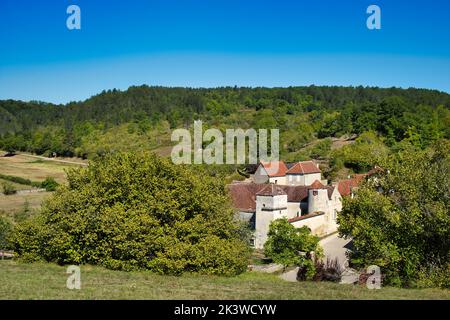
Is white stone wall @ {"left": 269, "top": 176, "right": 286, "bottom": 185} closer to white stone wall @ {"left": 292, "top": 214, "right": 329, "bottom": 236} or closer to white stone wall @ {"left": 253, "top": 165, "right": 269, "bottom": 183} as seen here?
white stone wall @ {"left": 253, "top": 165, "right": 269, "bottom": 183}

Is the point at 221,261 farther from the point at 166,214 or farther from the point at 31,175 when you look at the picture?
the point at 31,175

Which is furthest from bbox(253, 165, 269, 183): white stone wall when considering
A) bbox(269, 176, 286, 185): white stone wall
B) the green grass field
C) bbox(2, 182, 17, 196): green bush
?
bbox(2, 182, 17, 196): green bush

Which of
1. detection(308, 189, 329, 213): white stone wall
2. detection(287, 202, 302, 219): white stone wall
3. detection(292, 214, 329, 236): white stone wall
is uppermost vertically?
detection(308, 189, 329, 213): white stone wall

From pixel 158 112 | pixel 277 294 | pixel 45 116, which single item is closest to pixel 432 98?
pixel 158 112

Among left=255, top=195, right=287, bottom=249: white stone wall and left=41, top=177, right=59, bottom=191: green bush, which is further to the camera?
left=41, top=177, right=59, bottom=191: green bush

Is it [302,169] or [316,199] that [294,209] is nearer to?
[316,199]

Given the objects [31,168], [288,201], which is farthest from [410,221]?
[31,168]

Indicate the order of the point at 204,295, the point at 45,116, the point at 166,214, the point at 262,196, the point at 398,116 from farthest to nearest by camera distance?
the point at 45,116, the point at 398,116, the point at 262,196, the point at 166,214, the point at 204,295
